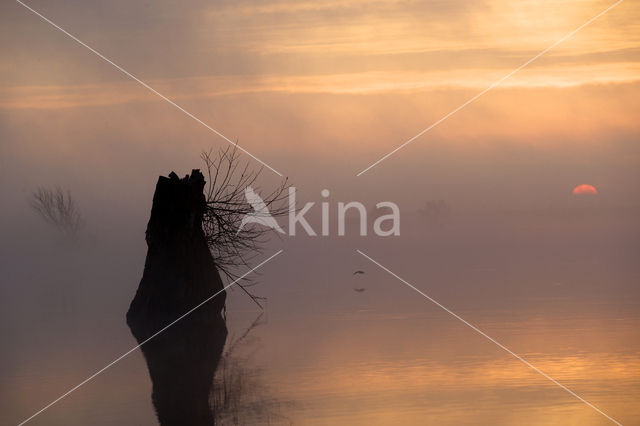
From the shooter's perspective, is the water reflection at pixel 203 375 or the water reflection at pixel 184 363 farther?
the water reflection at pixel 184 363

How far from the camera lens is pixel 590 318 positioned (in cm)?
2028

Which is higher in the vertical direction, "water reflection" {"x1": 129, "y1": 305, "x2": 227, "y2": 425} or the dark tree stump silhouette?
the dark tree stump silhouette

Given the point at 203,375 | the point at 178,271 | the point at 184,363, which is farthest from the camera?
the point at 178,271

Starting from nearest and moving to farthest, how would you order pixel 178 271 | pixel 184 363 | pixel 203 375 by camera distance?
pixel 203 375 < pixel 184 363 < pixel 178 271

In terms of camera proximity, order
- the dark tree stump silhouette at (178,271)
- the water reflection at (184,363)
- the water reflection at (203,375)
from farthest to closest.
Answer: the dark tree stump silhouette at (178,271), the water reflection at (184,363), the water reflection at (203,375)

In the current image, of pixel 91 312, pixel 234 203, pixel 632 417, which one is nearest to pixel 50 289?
pixel 91 312

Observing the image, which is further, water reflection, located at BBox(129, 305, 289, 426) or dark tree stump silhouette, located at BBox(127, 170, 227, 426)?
dark tree stump silhouette, located at BBox(127, 170, 227, 426)

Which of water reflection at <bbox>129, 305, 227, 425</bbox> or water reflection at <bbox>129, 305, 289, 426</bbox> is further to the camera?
water reflection at <bbox>129, 305, 227, 425</bbox>

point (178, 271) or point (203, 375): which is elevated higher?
point (178, 271)

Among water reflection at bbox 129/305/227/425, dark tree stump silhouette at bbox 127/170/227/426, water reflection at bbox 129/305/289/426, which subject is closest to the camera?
water reflection at bbox 129/305/289/426

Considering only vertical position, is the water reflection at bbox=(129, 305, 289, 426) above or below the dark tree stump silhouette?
below

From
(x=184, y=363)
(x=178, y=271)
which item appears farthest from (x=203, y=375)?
(x=178, y=271)

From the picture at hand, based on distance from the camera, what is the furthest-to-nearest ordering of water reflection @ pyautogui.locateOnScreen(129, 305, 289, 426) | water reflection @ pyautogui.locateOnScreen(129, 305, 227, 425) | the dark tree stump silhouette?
1. the dark tree stump silhouette
2. water reflection @ pyautogui.locateOnScreen(129, 305, 227, 425)
3. water reflection @ pyautogui.locateOnScreen(129, 305, 289, 426)

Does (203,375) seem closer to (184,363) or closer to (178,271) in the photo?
(184,363)
